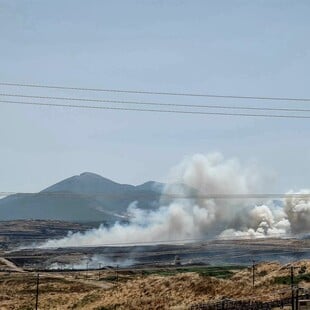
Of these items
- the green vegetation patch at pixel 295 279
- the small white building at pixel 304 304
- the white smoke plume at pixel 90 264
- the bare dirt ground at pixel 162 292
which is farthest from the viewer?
the white smoke plume at pixel 90 264

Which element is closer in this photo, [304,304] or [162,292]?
[304,304]

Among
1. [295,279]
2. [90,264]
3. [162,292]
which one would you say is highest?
[295,279]

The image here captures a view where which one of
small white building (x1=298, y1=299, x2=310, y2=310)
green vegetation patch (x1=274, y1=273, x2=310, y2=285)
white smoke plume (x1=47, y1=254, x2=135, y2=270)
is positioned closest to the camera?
small white building (x1=298, y1=299, x2=310, y2=310)

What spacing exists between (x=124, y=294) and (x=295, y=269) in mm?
31507

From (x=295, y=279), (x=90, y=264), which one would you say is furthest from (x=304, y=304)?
(x=90, y=264)

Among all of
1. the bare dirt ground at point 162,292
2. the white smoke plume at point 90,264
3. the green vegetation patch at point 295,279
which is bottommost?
the white smoke plume at point 90,264

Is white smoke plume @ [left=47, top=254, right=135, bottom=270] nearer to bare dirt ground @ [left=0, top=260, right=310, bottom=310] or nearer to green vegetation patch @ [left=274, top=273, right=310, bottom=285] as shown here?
bare dirt ground @ [left=0, top=260, right=310, bottom=310]

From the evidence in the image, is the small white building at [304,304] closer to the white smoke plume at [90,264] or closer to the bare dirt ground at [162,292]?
the bare dirt ground at [162,292]

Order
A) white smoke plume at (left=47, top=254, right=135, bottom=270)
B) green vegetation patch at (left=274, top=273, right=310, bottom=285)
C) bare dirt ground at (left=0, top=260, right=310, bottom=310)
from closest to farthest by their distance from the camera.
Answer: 1. bare dirt ground at (left=0, top=260, right=310, bottom=310)
2. green vegetation patch at (left=274, top=273, right=310, bottom=285)
3. white smoke plume at (left=47, top=254, right=135, bottom=270)

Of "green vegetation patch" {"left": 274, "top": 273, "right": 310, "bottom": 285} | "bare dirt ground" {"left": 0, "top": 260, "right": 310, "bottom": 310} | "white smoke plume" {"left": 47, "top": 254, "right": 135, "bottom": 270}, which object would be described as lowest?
"white smoke plume" {"left": 47, "top": 254, "right": 135, "bottom": 270}

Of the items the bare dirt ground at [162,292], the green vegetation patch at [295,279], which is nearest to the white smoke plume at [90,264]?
the bare dirt ground at [162,292]

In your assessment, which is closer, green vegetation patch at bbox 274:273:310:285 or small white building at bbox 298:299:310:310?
small white building at bbox 298:299:310:310

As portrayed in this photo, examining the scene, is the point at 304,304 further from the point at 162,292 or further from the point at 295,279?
the point at 162,292

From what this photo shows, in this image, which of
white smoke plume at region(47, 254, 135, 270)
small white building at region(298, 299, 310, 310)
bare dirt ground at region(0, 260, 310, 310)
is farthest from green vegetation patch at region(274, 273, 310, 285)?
white smoke plume at region(47, 254, 135, 270)
